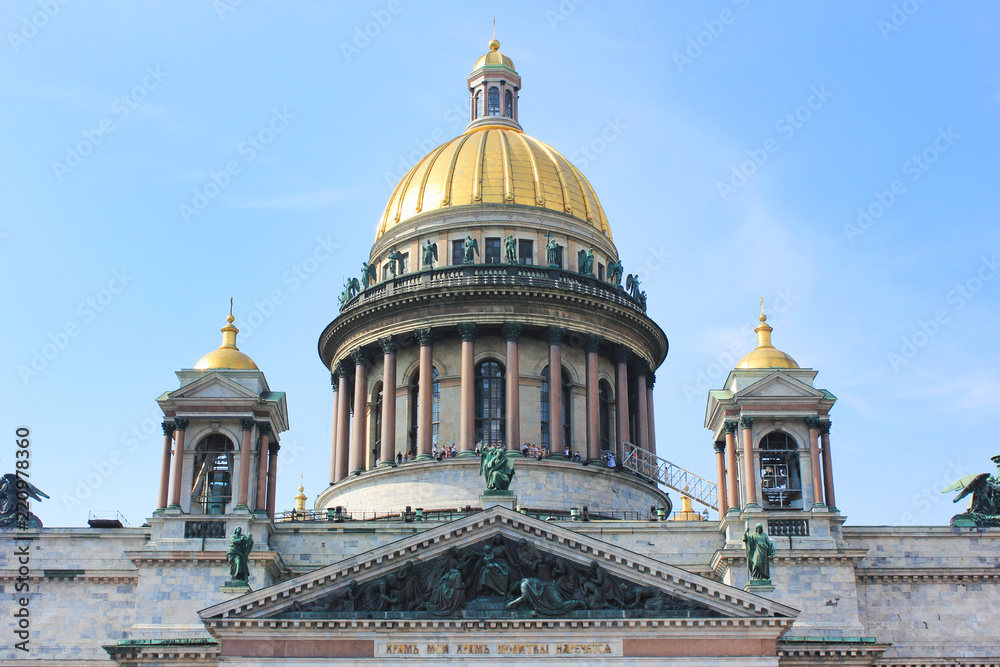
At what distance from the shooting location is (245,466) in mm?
52531

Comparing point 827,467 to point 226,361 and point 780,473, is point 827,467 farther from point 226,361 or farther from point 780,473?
point 226,361

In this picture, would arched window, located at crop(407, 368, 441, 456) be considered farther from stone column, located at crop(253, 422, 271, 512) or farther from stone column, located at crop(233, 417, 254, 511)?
stone column, located at crop(233, 417, 254, 511)

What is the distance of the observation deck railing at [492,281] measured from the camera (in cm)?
6291

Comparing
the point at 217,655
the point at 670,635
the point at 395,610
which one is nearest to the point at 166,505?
the point at 217,655

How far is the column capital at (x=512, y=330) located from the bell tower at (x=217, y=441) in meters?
11.5

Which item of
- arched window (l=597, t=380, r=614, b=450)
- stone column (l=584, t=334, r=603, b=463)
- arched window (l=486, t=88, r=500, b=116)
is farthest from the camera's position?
arched window (l=486, t=88, r=500, b=116)

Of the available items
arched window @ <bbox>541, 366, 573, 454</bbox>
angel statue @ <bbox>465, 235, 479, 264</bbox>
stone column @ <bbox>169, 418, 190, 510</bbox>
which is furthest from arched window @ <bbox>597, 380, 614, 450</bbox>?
stone column @ <bbox>169, 418, 190, 510</bbox>

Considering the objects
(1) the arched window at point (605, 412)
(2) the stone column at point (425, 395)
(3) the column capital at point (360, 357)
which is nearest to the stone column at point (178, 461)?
(2) the stone column at point (425, 395)

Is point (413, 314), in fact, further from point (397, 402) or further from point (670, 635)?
point (670, 635)

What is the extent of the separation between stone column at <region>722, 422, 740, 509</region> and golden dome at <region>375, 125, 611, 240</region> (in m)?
16.7

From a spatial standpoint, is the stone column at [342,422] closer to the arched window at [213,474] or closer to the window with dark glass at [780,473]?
the arched window at [213,474]

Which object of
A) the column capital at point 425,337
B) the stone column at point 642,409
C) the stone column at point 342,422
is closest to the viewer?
the column capital at point 425,337

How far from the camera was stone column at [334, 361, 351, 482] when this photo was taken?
6444cm

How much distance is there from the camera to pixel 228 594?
153 ft
